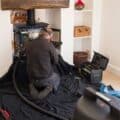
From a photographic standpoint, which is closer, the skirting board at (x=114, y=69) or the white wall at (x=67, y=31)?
the white wall at (x=67, y=31)

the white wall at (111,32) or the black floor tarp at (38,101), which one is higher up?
the white wall at (111,32)

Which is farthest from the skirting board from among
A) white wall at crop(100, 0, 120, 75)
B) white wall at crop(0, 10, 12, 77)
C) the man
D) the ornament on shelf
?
white wall at crop(0, 10, 12, 77)

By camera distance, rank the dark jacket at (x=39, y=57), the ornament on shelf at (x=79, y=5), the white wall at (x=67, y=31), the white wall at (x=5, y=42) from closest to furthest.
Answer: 1. the dark jacket at (x=39, y=57)
2. the white wall at (x=5, y=42)
3. the white wall at (x=67, y=31)
4. the ornament on shelf at (x=79, y=5)

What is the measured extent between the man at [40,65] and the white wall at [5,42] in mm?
587

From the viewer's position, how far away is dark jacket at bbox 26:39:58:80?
10.4 feet

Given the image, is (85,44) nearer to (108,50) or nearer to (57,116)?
(108,50)

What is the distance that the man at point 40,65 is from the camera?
317 centimetres

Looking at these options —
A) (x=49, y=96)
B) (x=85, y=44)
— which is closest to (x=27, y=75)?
(x=49, y=96)

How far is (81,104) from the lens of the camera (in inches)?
52.2

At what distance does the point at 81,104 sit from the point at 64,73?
106 inches

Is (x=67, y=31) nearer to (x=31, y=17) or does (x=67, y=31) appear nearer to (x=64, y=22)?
(x=64, y=22)

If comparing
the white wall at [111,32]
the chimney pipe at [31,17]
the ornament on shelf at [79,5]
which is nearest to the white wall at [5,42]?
the chimney pipe at [31,17]

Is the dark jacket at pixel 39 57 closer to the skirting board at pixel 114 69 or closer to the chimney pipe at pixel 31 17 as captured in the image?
the chimney pipe at pixel 31 17

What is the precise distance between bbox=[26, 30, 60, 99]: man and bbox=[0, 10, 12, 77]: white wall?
1.92 feet
